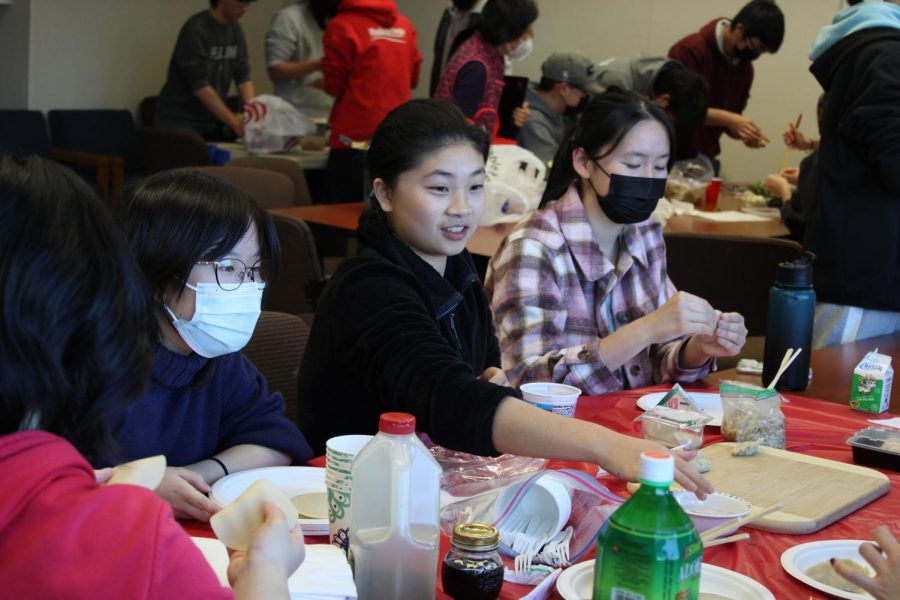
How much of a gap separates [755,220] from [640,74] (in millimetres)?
924

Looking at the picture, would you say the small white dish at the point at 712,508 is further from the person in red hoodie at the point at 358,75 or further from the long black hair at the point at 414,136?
the person in red hoodie at the point at 358,75

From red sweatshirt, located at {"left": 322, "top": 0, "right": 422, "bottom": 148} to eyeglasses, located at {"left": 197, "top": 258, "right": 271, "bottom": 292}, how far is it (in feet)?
11.3

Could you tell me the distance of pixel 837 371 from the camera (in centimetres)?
245

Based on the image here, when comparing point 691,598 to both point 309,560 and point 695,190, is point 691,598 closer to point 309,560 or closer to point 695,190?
point 309,560

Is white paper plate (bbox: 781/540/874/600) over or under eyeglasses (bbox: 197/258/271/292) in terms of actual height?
under

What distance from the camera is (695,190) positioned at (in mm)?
4703

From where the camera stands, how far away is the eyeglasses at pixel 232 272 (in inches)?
66.9

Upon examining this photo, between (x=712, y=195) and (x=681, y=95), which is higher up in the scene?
(x=681, y=95)

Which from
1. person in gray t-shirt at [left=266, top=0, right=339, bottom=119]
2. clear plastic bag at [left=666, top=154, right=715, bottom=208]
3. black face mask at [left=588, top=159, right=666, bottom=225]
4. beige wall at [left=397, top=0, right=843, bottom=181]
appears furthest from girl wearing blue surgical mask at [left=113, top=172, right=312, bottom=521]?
beige wall at [left=397, top=0, right=843, bottom=181]

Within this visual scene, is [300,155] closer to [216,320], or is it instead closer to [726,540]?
[216,320]

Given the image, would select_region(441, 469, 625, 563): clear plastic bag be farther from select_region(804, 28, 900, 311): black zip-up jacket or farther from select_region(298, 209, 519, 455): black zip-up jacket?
select_region(804, 28, 900, 311): black zip-up jacket

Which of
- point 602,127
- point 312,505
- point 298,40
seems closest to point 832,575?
point 312,505

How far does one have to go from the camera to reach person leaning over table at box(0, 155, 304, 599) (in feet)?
2.83

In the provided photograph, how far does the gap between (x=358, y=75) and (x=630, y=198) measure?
3.01 m
